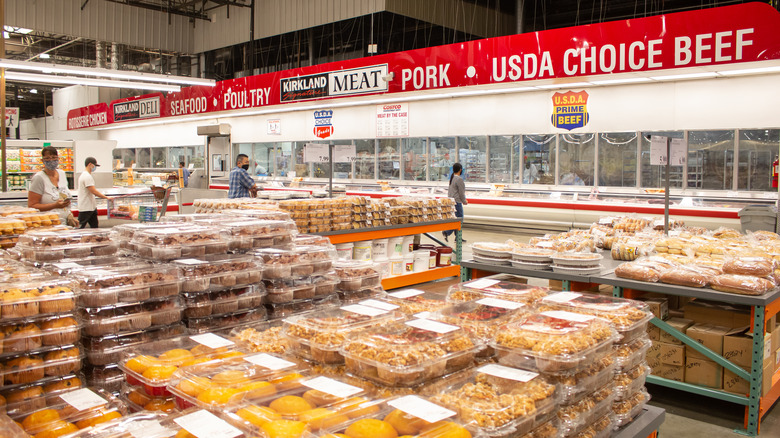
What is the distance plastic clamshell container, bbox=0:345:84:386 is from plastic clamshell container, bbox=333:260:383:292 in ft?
4.42

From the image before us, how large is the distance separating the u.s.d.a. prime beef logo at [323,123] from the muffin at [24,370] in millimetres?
12044

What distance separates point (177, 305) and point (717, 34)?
22.5ft

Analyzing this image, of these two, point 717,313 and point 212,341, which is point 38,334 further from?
point 717,313

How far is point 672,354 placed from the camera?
387 cm

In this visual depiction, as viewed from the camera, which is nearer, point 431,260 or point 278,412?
point 278,412

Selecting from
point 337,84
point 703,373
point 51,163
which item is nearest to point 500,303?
point 703,373

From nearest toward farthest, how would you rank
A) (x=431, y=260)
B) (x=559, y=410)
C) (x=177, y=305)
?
(x=559, y=410)
(x=177, y=305)
(x=431, y=260)

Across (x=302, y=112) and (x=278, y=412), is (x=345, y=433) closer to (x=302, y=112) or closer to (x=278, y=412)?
(x=278, y=412)

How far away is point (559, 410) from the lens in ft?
5.96

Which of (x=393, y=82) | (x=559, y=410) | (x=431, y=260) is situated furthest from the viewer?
(x=393, y=82)

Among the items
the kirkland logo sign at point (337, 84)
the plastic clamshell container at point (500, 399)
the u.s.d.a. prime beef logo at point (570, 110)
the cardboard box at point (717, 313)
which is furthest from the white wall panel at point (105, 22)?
the plastic clamshell container at point (500, 399)

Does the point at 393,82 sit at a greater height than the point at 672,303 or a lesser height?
greater

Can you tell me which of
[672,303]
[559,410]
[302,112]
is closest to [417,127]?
[302,112]

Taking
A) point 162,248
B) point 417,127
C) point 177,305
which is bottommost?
point 177,305
